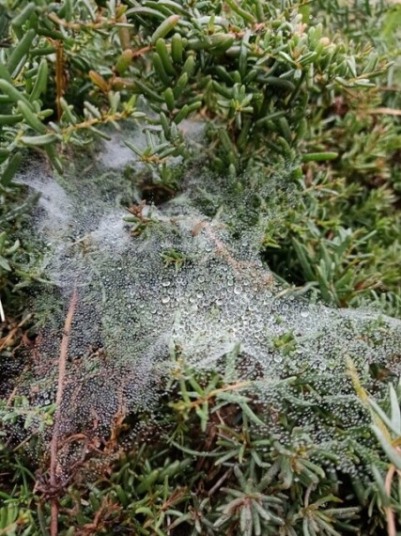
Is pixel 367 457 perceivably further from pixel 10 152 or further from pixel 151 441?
pixel 10 152

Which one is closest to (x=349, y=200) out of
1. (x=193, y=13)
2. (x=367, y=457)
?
(x=193, y=13)

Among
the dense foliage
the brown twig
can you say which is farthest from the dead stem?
the brown twig

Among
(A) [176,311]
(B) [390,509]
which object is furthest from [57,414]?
(B) [390,509]

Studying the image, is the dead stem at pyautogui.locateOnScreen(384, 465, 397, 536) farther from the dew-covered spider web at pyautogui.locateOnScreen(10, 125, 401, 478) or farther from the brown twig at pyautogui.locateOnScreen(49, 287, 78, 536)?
the brown twig at pyautogui.locateOnScreen(49, 287, 78, 536)

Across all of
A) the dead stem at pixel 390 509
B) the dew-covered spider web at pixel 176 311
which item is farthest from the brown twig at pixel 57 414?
the dead stem at pixel 390 509

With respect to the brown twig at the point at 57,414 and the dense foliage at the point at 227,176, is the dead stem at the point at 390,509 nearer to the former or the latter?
the dense foliage at the point at 227,176

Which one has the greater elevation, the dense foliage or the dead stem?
the dense foliage
